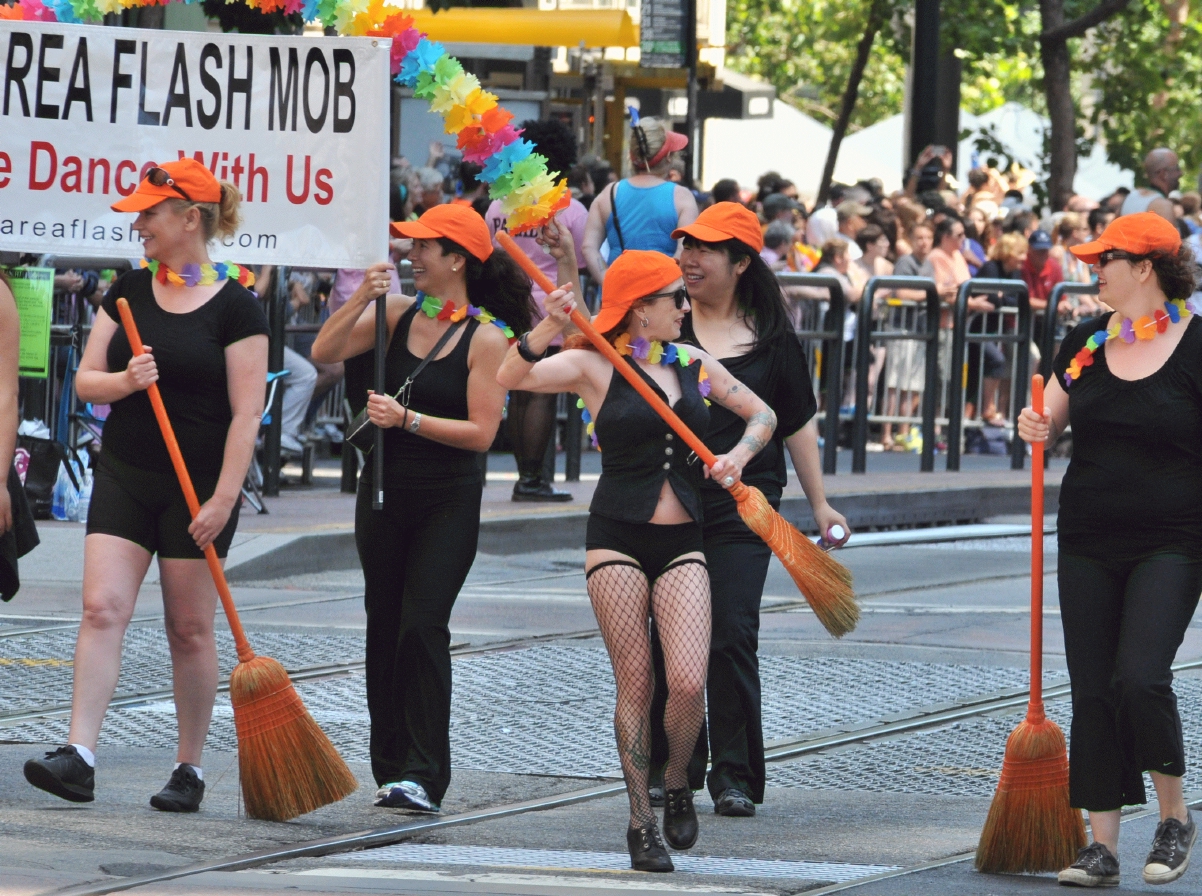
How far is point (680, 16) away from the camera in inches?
627

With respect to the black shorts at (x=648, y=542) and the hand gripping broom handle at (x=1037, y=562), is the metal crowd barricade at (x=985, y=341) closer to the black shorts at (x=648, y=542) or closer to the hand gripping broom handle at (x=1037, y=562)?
the hand gripping broom handle at (x=1037, y=562)

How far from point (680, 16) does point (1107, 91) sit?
12921 millimetres

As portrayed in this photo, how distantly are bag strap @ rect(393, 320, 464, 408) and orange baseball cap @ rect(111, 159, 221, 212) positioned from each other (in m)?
0.76

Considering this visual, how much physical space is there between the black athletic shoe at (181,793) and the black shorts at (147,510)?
1.98 ft

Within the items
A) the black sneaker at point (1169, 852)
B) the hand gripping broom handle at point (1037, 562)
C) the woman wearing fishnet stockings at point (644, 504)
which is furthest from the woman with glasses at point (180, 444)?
the black sneaker at point (1169, 852)

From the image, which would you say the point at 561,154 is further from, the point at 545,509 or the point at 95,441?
the point at 95,441

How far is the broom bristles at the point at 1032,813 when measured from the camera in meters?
5.83

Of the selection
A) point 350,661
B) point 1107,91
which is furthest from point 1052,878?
point 1107,91

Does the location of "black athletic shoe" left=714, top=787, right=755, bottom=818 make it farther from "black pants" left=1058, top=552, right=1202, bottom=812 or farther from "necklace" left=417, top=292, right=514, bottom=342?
"necklace" left=417, top=292, right=514, bottom=342

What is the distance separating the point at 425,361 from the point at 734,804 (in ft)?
5.07

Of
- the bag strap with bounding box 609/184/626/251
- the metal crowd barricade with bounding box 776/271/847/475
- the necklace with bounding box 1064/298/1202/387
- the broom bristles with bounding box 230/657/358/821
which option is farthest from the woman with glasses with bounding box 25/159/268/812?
the metal crowd barricade with bounding box 776/271/847/475

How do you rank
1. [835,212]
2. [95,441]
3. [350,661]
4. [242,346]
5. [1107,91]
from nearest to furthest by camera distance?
[242,346], [350,661], [95,441], [835,212], [1107,91]

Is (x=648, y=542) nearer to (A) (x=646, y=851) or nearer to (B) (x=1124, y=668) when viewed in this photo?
(A) (x=646, y=851)

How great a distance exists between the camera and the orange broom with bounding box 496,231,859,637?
19.9ft
